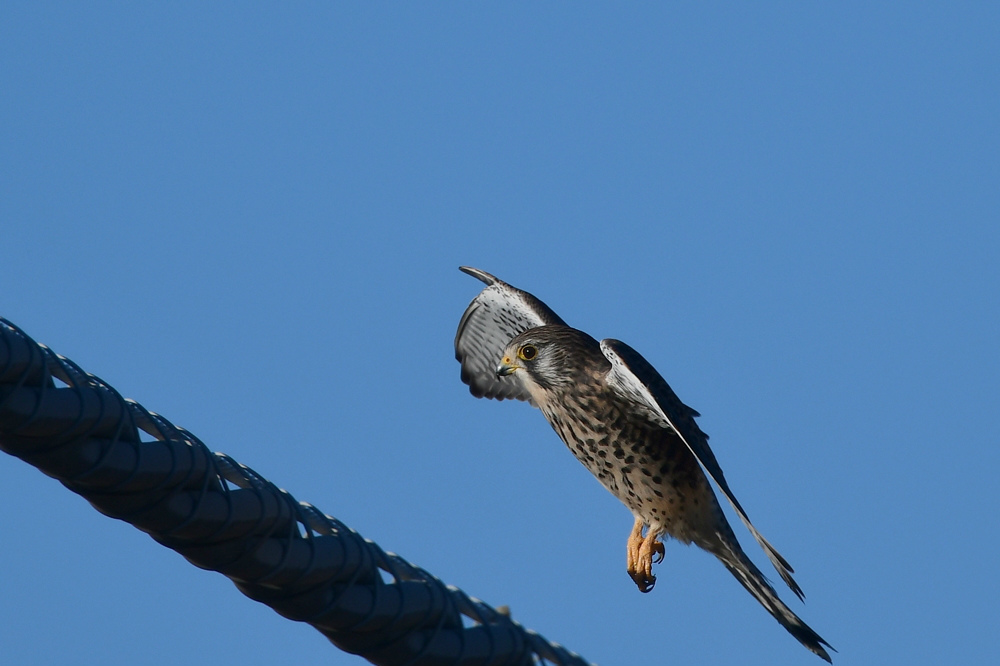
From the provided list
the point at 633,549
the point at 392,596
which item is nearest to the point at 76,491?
the point at 392,596

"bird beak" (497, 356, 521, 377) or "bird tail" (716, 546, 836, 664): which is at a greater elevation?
"bird beak" (497, 356, 521, 377)

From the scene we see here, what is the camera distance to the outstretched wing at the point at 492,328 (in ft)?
26.1

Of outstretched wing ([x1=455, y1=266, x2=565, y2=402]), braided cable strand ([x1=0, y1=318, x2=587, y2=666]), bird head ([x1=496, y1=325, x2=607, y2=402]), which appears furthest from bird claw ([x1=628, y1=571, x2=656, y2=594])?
braided cable strand ([x1=0, y1=318, x2=587, y2=666])

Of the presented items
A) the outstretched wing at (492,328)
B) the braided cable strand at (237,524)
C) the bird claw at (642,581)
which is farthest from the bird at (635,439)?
the braided cable strand at (237,524)

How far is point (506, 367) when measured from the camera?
711 cm

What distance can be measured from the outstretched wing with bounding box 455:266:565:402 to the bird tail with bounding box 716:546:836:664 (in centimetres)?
178

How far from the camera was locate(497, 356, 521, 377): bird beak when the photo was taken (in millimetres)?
7029

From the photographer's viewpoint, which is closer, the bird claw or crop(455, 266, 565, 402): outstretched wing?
the bird claw

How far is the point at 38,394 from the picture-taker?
226 cm

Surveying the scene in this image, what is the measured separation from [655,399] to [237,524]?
3.61 meters

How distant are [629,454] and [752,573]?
91 cm

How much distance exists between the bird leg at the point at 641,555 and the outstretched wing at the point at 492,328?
152 cm

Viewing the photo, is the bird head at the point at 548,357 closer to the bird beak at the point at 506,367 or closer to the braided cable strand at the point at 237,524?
the bird beak at the point at 506,367

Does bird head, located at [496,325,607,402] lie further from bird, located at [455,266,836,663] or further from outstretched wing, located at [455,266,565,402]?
outstretched wing, located at [455,266,565,402]
